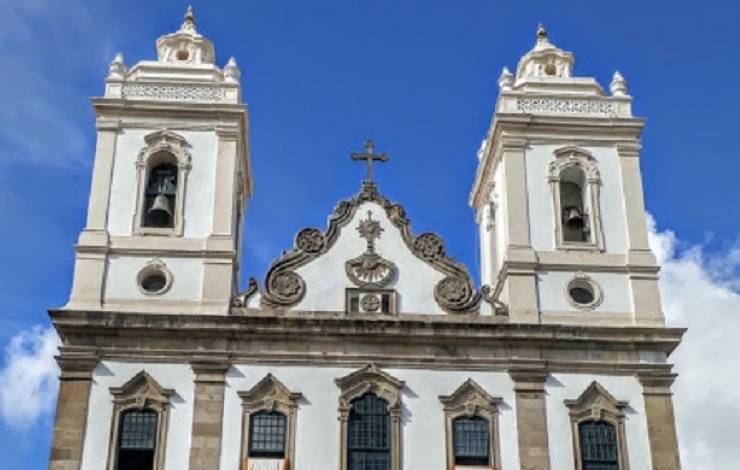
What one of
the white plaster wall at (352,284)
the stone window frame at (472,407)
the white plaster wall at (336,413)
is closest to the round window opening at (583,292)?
the white plaster wall at (336,413)

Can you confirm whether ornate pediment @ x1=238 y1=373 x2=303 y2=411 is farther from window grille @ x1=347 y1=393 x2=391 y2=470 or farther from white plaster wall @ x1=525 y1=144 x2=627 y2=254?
white plaster wall @ x1=525 y1=144 x2=627 y2=254

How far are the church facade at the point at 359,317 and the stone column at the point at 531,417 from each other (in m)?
0.04

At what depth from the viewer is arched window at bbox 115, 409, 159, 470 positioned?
2417cm

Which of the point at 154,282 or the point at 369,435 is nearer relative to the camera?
the point at 369,435

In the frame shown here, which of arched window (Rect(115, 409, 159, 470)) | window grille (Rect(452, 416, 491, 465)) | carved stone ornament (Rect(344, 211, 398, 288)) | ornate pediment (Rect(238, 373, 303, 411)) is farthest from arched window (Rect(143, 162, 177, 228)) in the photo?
window grille (Rect(452, 416, 491, 465))

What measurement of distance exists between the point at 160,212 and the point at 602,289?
987 centimetres

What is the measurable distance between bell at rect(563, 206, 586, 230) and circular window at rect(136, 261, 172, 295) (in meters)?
9.00

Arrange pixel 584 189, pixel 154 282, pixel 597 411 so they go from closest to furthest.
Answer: pixel 597 411 → pixel 154 282 → pixel 584 189

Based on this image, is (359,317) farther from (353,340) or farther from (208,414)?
(208,414)

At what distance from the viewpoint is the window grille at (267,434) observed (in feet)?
80.2

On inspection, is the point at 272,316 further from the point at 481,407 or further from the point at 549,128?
the point at 549,128

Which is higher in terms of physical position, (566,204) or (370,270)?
(566,204)

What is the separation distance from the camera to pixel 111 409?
24688 mm

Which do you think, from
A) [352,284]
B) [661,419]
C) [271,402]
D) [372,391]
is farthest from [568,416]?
[271,402]
